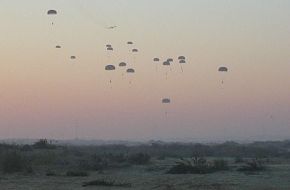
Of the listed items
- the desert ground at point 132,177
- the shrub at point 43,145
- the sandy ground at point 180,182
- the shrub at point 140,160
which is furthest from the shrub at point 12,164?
the shrub at point 43,145

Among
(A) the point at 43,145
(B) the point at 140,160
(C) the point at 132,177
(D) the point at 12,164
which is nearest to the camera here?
(C) the point at 132,177

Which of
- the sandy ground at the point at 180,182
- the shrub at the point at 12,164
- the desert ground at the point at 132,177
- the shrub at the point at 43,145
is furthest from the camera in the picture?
the shrub at the point at 43,145

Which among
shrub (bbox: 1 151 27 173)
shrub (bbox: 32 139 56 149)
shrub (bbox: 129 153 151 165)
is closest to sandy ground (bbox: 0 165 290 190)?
shrub (bbox: 1 151 27 173)

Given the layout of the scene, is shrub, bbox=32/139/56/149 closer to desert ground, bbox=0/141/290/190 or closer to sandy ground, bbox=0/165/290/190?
desert ground, bbox=0/141/290/190

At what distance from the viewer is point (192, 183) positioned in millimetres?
43844

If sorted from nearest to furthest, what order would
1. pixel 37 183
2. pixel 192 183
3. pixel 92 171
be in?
pixel 192 183 → pixel 37 183 → pixel 92 171

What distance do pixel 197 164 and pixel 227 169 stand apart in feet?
8.51

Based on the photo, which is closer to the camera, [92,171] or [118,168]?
[92,171]

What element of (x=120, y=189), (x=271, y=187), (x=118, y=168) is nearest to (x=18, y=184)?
(x=120, y=189)

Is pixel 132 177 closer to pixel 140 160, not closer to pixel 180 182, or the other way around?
pixel 180 182

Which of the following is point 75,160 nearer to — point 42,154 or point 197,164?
point 42,154

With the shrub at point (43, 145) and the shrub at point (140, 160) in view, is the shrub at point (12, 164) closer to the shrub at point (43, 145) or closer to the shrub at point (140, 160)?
the shrub at point (140, 160)

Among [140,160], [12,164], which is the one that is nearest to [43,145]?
[140,160]

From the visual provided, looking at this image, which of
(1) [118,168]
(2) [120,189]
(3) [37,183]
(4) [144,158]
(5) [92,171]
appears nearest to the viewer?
(2) [120,189]
